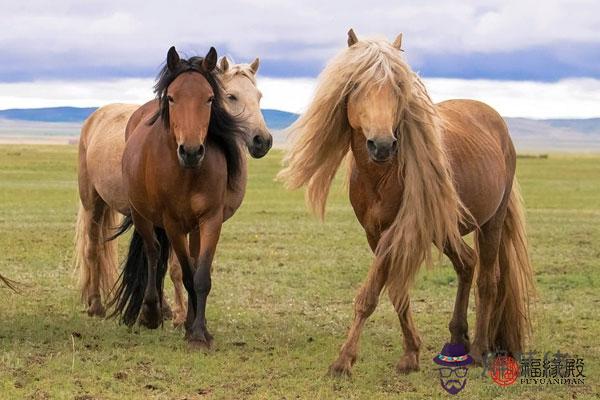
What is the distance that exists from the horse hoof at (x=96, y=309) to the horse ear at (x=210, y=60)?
2.87m

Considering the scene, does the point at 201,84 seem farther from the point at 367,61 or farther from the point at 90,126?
the point at 90,126

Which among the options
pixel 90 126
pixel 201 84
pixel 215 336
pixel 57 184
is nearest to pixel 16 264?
pixel 90 126

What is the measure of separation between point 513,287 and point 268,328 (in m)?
2.22

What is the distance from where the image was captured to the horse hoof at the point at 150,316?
778cm

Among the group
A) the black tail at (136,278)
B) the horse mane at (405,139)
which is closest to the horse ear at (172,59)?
the horse mane at (405,139)

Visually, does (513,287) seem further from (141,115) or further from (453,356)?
(141,115)

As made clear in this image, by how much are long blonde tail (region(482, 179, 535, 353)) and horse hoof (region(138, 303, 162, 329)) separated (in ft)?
9.53

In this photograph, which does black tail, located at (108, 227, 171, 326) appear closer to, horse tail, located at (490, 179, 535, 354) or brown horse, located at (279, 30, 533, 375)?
brown horse, located at (279, 30, 533, 375)

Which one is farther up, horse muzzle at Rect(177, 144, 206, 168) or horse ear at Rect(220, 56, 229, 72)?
horse ear at Rect(220, 56, 229, 72)

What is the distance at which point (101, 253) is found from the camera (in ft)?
29.7

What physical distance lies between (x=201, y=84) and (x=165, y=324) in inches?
102

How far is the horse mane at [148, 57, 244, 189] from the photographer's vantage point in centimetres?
688

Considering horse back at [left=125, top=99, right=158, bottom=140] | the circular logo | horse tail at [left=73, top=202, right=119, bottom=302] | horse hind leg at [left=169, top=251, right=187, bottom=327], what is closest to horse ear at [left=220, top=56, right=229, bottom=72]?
horse back at [left=125, top=99, right=158, bottom=140]

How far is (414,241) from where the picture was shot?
5738 mm
